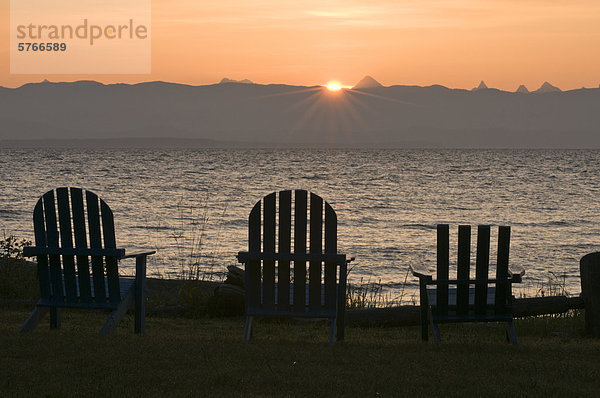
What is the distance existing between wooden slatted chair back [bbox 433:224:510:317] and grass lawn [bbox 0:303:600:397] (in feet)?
Result: 1.28

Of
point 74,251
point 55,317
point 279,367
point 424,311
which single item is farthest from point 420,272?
point 55,317

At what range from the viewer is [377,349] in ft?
19.7

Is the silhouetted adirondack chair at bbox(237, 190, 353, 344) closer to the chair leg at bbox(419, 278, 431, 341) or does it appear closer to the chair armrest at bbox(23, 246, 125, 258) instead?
the chair leg at bbox(419, 278, 431, 341)

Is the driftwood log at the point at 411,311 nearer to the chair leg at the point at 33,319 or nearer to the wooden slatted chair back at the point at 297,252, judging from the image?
the wooden slatted chair back at the point at 297,252

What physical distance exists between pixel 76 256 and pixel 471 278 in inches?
132

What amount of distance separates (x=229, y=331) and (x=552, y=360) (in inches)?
130

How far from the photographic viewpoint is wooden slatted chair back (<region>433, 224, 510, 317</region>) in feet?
21.0

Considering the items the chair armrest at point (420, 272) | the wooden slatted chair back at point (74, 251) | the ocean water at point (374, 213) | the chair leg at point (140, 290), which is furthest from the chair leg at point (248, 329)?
the ocean water at point (374, 213)

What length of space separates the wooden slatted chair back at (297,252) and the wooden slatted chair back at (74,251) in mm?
1211

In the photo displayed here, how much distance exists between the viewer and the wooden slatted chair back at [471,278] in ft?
21.0

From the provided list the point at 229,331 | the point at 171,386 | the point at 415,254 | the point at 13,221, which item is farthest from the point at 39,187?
the point at 171,386

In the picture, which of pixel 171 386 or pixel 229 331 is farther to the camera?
pixel 229 331

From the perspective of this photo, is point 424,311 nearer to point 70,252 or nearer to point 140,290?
point 140,290

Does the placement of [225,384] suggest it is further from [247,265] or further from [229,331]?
[229,331]
